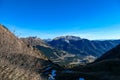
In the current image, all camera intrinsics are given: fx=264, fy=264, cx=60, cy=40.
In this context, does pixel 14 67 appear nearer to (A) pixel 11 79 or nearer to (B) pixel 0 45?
(A) pixel 11 79

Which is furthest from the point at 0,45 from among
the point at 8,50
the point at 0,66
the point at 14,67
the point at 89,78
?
the point at 89,78

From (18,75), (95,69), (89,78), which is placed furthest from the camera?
(95,69)

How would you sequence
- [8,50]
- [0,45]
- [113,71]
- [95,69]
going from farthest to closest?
[95,69] → [113,71] → [0,45] → [8,50]

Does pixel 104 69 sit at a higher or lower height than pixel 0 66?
lower

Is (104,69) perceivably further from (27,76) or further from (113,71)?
(27,76)

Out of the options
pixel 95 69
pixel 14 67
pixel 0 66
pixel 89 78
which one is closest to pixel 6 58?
pixel 14 67

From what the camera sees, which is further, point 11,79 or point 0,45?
point 0,45

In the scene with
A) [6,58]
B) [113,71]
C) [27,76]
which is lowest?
[113,71]

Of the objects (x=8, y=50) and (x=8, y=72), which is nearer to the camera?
(x=8, y=72)

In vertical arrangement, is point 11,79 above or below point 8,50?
below
